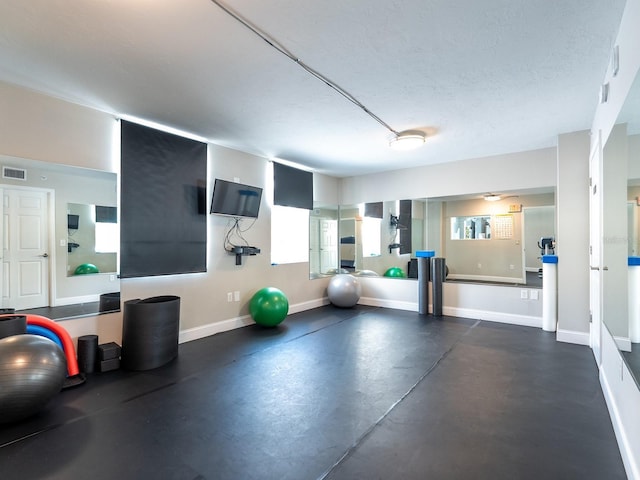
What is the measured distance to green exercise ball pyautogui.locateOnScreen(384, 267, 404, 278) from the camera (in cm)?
668

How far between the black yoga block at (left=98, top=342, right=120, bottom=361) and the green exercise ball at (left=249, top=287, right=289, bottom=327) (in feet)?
6.01

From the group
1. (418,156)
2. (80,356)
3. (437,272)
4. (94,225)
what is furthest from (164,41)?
(437,272)

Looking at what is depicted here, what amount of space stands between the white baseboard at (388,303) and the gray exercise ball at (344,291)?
0.49 metres

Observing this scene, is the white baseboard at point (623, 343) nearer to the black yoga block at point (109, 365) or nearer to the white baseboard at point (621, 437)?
the white baseboard at point (621, 437)

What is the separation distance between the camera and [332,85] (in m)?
2.92

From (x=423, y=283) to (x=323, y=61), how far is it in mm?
4288

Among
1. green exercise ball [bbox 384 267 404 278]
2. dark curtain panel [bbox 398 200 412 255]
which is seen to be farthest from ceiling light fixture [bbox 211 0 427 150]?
green exercise ball [bbox 384 267 404 278]

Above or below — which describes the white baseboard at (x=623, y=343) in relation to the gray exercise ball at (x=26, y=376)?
above

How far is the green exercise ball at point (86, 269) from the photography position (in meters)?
3.52

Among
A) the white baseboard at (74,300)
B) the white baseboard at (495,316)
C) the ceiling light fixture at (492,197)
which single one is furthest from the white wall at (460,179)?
the white baseboard at (74,300)

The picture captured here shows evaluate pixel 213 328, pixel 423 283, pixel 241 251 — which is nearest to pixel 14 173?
pixel 241 251

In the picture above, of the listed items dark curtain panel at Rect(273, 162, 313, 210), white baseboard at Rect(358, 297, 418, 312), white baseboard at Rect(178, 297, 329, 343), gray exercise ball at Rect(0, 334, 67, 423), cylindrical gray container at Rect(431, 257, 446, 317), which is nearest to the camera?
gray exercise ball at Rect(0, 334, 67, 423)

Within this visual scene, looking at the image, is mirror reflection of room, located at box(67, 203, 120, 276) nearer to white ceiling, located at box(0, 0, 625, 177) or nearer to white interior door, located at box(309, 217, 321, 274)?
white ceiling, located at box(0, 0, 625, 177)

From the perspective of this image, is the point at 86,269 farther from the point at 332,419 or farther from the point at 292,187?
the point at 292,187
